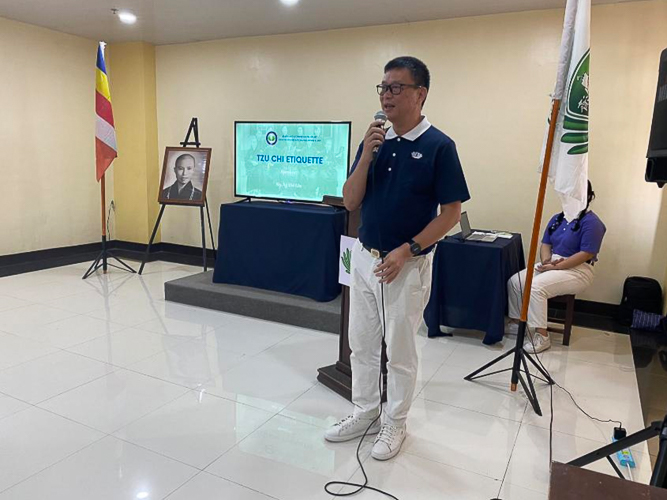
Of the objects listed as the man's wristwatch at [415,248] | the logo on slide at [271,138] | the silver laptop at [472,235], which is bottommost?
the silver laptop at [472,235]

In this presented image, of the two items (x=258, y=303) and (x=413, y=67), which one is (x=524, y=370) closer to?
(x=413, y=67)

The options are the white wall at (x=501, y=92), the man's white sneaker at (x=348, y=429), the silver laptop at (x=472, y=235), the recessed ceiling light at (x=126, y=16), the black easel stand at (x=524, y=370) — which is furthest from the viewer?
the recessed ceiling light at (x=126, y=16)

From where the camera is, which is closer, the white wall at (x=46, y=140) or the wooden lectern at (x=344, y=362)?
the wooden lectern at (x=344, y=362)

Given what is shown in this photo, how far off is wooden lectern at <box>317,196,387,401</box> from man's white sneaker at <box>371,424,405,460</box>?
489 mm

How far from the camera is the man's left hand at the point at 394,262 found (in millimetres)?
1953

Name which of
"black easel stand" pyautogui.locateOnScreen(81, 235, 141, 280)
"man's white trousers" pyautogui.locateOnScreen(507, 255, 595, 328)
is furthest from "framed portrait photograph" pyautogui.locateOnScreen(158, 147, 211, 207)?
"man's white trousers" pyautogui.locateOnScreen(507, 255, 595, 328)

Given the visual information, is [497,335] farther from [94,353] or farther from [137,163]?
[137,163]

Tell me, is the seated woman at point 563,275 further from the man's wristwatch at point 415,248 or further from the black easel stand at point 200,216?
the black easel stand at point 200,216

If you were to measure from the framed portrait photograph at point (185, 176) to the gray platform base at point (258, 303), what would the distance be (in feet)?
3.59

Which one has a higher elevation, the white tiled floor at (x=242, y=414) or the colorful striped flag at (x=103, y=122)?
the colorful striped flag at (x=103, y=122)

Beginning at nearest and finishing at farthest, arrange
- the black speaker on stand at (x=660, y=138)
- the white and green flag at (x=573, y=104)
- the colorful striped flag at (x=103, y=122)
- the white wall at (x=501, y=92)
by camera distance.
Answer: the black speaker on stand at (x=660, y=138), the white and green flag at (x=573, y=104), the white wall at (x=501, y=92), the colorful striped flag at (x=103, y=122)

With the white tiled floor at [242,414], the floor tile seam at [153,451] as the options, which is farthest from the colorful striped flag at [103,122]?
the floor tile seam at [153,451]

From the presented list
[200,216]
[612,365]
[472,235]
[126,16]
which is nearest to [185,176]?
[200,216]

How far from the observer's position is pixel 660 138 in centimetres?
157
